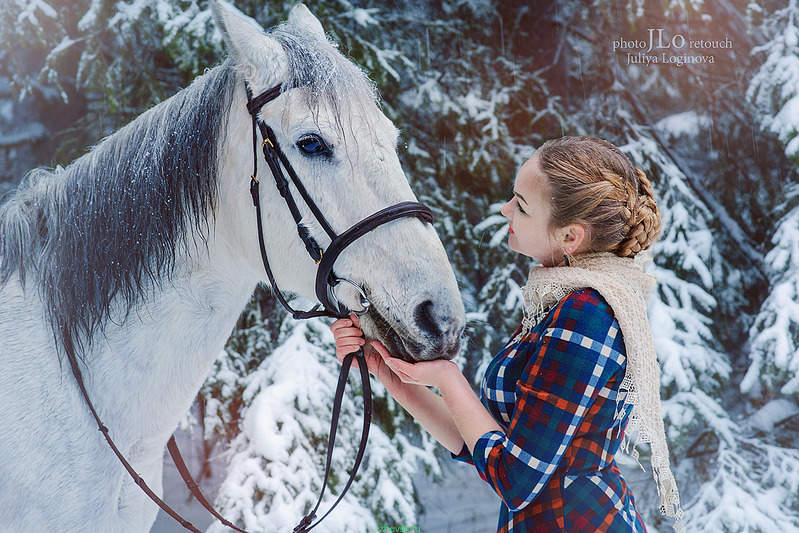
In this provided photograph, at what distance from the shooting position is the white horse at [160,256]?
1098mm

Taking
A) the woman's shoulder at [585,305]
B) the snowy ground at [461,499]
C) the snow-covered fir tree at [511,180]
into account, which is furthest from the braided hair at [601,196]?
the snowy ground at [461,499]

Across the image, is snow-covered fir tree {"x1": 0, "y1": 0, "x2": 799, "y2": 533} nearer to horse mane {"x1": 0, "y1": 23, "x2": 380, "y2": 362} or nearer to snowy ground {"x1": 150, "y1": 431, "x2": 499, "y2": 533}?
snowy ground {"x1": 150, "y1": 431, "x2": 499, "y2": 533}

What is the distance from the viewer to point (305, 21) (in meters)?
1.32

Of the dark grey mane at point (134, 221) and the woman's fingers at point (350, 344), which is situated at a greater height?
the dark grey mane at point (134, 221)

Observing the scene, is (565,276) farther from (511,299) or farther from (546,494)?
(511,299)

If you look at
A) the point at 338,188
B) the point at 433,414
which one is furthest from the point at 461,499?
the point at 338,188

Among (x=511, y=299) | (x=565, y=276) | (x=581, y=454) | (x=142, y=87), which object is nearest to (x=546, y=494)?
(x=581, y=454)

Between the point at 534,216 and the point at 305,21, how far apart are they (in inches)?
27.8

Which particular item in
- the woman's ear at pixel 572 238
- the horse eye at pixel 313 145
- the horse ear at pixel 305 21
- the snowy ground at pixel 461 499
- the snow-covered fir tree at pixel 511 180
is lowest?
the snowy ground at pixel 461 499

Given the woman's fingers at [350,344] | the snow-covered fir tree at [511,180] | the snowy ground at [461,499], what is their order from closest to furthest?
the woman's fingers at [350,344], the snow-covered fir tree at [511,180], the snowy ground at [461,499]

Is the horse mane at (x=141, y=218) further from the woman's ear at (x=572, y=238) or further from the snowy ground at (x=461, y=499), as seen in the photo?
the snowy ground at (x=461, y=499)

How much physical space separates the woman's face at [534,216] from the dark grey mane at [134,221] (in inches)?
25.0

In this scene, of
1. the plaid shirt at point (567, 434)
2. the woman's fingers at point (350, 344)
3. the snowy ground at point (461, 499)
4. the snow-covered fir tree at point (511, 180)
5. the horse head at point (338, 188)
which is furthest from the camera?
the snowy ground at point (461, 499)

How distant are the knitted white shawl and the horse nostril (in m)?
0.22
